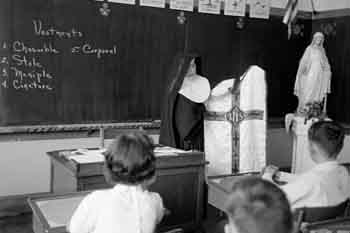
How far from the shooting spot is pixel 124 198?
5.16 feet

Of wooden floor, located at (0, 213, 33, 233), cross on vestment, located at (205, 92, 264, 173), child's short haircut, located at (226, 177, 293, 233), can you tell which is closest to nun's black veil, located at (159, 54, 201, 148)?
cross on vestment, located at (205, 92, 264, 173)

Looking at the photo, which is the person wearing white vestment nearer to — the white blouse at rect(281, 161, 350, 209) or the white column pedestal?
the white column pedestal

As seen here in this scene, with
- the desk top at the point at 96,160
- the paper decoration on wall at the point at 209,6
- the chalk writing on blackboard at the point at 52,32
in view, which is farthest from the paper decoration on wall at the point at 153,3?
the desk top at the point at 96,160

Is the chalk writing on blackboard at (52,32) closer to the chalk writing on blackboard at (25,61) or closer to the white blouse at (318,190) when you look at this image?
the chalk writing on blackboard at (25,61)

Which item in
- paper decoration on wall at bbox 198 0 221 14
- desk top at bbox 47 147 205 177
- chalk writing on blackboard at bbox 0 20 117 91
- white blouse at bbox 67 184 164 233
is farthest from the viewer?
paper decoration on wall at bbox 198 0 221 14

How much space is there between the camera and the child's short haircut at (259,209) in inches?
38.5

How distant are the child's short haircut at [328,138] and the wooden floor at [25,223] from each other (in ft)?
3.43

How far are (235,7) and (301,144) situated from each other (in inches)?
64.9

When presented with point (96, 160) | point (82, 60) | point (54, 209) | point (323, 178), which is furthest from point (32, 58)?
point (323, 178)

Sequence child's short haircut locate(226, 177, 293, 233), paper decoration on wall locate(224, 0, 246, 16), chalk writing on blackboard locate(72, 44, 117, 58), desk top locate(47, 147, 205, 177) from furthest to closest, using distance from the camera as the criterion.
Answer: paper decoration on wall locate(224, 0, 246, 16) → chalk writing on blackboard locate(72, 44, 117, 58) → desk top locate(47, 147, 205, 177) → child's short haircut locate(226, 177, 293, 233)

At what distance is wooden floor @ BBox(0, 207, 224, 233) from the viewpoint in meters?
3.18

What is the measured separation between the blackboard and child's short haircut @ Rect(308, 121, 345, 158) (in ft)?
7.70

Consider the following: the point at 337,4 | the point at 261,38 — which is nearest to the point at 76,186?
the point at 261,38

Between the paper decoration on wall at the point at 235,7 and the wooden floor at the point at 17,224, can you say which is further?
the paper decoration on wall at the point at 235,7
